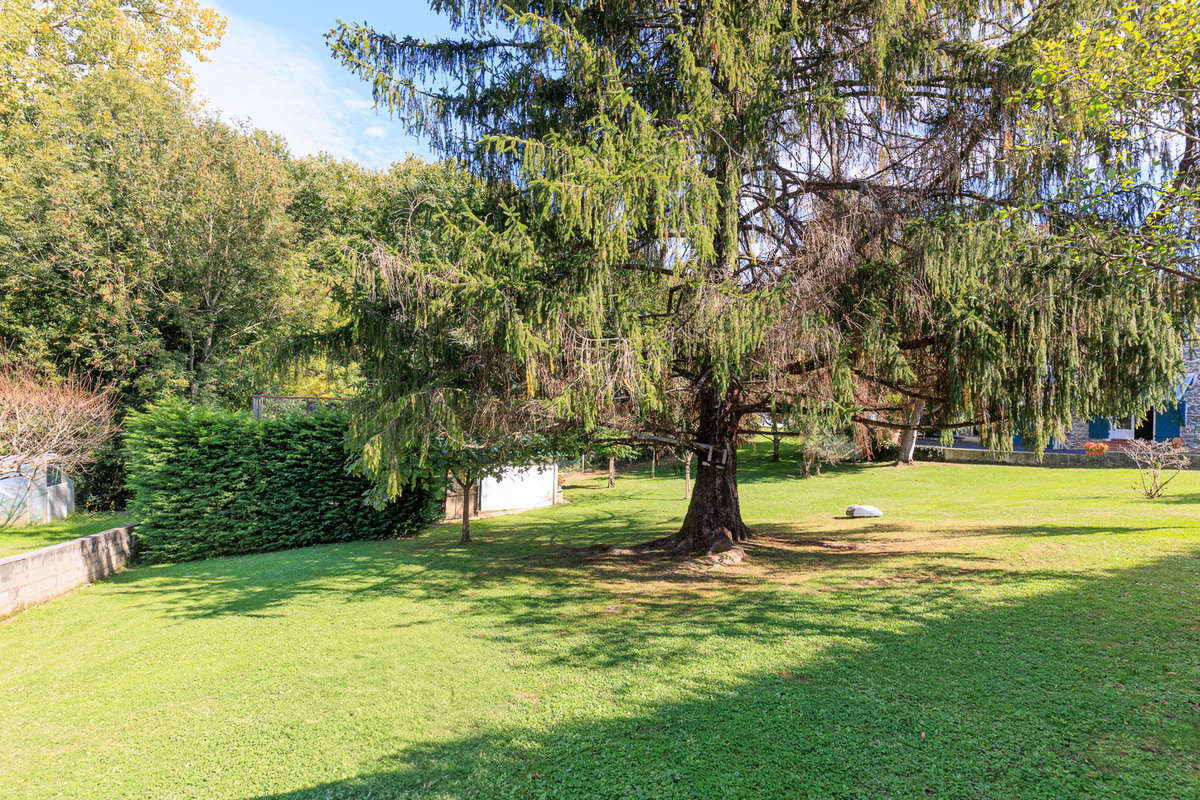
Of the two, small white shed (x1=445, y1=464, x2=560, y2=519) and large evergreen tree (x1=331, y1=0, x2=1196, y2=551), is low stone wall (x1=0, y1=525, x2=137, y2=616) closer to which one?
large evergreen tree (x1=331, y1=0, x2=1196, y2=551)

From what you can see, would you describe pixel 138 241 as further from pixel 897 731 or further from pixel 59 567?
pixel 897 731

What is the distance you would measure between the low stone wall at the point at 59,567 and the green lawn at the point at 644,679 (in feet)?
1.01

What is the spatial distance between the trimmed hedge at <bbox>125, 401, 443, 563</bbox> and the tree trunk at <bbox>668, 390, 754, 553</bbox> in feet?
18.8

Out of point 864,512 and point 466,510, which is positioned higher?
point 466,510

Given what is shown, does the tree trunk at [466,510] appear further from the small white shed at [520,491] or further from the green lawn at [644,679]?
the small white shed at [520,491]

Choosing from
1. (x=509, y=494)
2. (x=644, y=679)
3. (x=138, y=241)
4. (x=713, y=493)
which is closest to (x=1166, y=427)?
(x=713, y=493)

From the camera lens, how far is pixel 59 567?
359 inches

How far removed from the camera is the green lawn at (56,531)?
11952 millimetres

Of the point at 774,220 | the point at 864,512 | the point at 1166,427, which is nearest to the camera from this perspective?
the point at 774,220

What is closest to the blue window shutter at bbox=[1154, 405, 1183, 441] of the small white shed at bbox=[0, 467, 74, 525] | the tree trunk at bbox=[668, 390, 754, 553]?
the tree trunk at bbox=[668, 390, 754, 553]

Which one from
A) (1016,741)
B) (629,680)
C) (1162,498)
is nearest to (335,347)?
(629,680)

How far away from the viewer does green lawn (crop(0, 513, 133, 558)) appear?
12.0 m

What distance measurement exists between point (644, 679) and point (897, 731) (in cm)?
190

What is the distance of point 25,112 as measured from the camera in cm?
1739
